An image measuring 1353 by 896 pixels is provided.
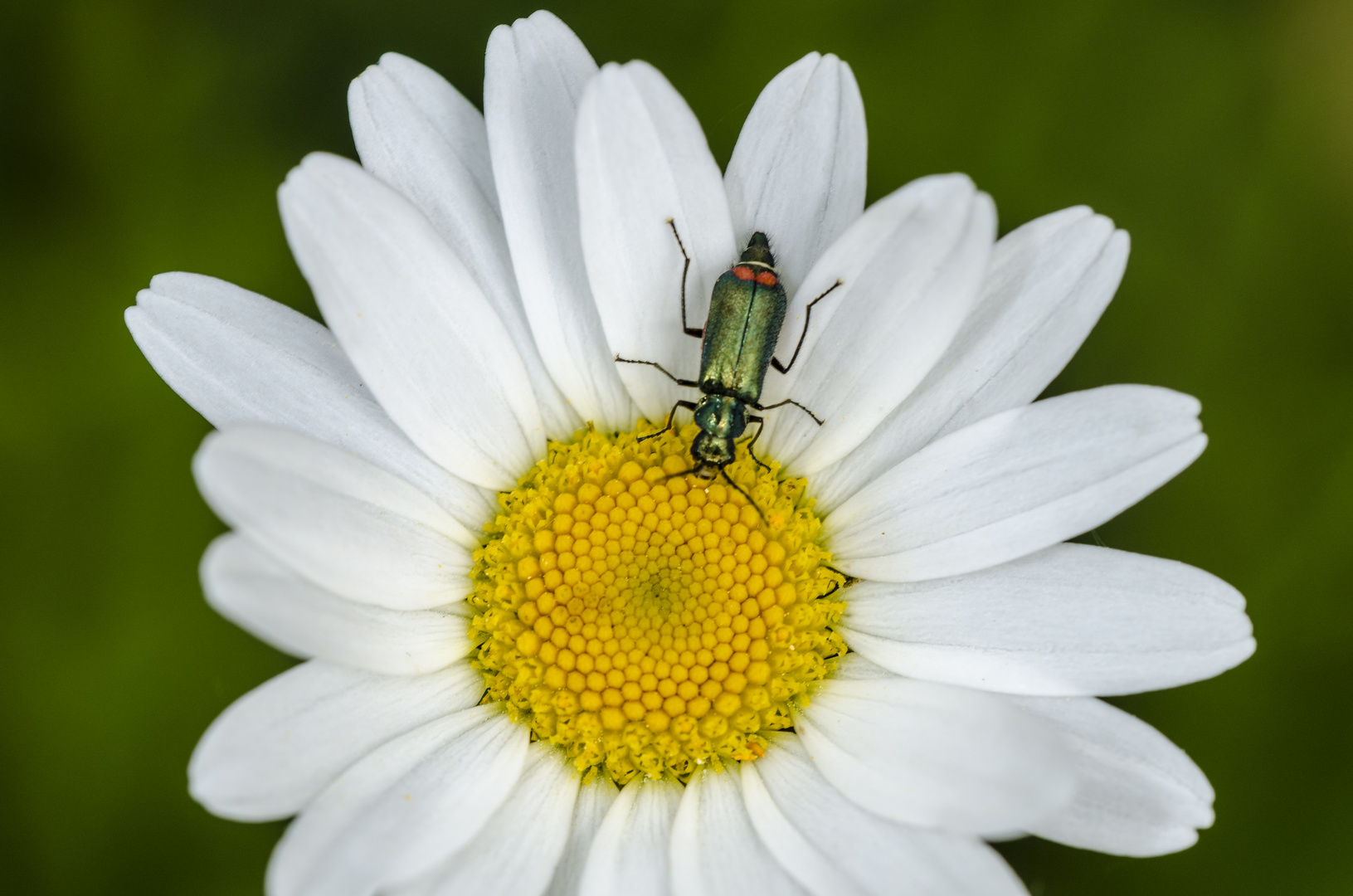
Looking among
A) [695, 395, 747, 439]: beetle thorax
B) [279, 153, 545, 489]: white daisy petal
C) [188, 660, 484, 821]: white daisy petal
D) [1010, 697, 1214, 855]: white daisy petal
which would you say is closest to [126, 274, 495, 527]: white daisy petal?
[279, 153, 545, 489]: white daisy petal

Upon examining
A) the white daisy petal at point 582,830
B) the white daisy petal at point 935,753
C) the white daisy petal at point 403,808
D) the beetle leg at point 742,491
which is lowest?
the white daisy petal at point 582,830

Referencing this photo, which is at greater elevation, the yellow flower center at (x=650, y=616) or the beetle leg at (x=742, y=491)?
the beetle leg at (x=742, y=491)

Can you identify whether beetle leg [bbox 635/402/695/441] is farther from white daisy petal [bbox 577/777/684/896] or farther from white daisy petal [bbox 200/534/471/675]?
white daisy petal [bbox 577/777/684/896]

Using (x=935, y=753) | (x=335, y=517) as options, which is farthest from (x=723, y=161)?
(x=935, y=753)

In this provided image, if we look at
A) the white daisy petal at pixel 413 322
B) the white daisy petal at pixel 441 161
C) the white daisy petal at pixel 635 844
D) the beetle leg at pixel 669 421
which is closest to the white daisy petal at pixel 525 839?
the white daisy petal at pixel 635 844

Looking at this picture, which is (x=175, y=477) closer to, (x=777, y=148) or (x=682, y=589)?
(x=682, y=589)

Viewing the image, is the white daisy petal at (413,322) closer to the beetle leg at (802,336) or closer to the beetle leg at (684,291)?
the beetle leg at (684,291)

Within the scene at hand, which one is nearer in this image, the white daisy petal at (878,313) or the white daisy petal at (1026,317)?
the white daisy petal at (878,313)
